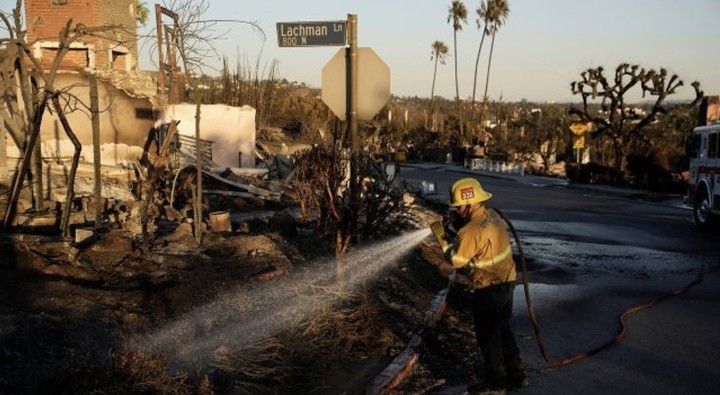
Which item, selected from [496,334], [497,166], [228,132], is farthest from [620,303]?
[497,166]

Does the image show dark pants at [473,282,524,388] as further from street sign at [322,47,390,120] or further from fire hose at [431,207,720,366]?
street sign at [322,47,390,120]

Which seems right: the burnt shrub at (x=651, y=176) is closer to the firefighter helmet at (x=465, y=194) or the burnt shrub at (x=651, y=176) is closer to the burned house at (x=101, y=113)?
the burned house at (x=101, y=113)

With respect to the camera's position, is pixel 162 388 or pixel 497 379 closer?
pixel 162 388

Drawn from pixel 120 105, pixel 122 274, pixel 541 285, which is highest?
pixel 120 105

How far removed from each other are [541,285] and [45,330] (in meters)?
7.01

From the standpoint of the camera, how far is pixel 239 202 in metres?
14.4

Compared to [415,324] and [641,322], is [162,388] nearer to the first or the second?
[415,324]

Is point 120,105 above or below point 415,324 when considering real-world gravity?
above

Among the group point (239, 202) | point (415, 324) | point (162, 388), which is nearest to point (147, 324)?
point (162, 388)

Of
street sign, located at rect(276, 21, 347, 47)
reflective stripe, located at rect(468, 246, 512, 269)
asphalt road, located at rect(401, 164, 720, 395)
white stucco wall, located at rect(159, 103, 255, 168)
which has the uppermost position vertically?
street sign, located at rect(276, 21, 347, 47)

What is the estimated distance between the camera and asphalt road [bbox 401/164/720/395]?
Result: 20.0 feet

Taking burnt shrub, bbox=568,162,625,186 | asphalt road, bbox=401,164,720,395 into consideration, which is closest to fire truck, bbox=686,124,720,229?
asphalt road, bbox=401,164,720,395

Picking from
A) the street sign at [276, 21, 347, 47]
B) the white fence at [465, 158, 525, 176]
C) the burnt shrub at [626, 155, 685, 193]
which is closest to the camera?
the street sign at [276, 21, 347, 47]

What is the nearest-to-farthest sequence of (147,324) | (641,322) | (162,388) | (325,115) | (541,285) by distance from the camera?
(162,388)
(147,324)
(641,322)
(541,285)
(325,115)
